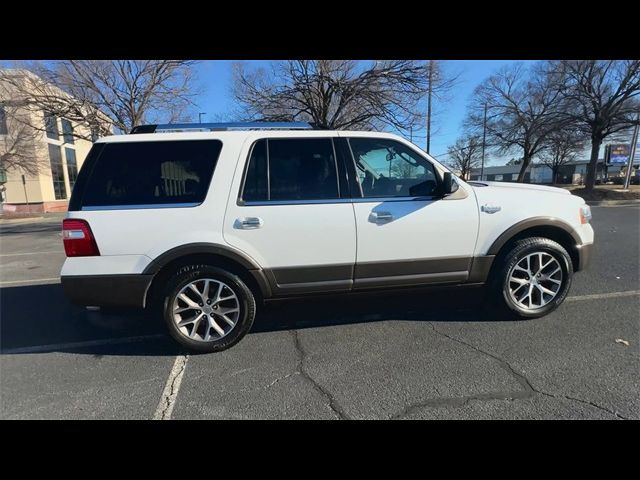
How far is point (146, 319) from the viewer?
13.3ft

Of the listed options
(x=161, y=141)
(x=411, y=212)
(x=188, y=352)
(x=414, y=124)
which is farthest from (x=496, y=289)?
(x=414, y=124)

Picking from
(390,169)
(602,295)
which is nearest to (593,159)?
(602,295)

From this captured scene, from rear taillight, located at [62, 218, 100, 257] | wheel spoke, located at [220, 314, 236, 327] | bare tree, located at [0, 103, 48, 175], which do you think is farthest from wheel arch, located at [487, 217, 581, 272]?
bare tree, located at [0, 103, 48, 175]

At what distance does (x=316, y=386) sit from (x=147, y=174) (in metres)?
2.33

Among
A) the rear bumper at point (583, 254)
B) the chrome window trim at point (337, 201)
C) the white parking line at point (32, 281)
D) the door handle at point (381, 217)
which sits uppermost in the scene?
the chrome window trim at point (337, 201)

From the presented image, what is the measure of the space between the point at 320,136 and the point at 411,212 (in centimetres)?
115

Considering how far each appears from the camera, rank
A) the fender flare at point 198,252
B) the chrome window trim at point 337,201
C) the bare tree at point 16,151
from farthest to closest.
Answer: the bare tree at point 16,151 < the chrome window trim at point 337,201 < the fender flare at point 198,252

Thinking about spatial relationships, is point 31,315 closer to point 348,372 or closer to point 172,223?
point 172,223

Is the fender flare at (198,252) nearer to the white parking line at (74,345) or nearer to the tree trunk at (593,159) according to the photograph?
the white parking line at (74,345)

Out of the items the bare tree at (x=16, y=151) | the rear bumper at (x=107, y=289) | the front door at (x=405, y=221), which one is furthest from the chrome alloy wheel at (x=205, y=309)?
the bare tree at (x=16, y=151)

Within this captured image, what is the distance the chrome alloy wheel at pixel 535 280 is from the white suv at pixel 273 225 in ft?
0.08

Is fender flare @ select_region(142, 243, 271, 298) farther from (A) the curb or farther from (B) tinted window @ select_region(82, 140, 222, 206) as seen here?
(A) the curb

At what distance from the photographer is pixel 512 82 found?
3120 centimetres

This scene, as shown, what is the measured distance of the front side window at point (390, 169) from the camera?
3496 mm
